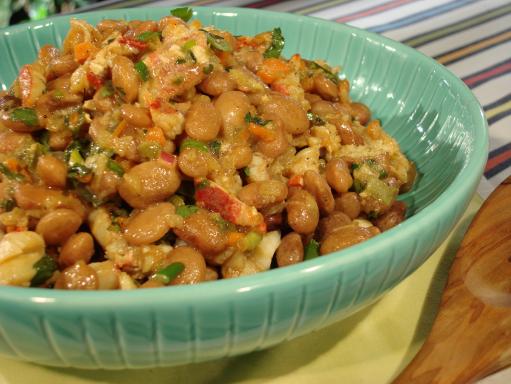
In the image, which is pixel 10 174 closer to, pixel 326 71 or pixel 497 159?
pixel 326 71

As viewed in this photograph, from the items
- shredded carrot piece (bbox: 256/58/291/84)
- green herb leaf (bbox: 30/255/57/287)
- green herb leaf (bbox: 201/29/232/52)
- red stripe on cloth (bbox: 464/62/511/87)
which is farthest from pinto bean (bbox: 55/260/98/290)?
red stripe on cloth (bbox: 464/62/511/87)

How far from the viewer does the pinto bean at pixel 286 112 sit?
1827 millimetres

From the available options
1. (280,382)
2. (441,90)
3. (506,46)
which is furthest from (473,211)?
(506,46)

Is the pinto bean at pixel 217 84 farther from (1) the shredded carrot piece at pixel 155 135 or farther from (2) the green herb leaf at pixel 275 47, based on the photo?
(2) the green herb leaf at pixel 275 47

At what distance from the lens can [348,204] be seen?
183cm

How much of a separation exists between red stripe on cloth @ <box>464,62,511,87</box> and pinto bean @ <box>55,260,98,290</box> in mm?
2589

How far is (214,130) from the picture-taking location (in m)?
1.66

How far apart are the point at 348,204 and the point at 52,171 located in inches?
36.9

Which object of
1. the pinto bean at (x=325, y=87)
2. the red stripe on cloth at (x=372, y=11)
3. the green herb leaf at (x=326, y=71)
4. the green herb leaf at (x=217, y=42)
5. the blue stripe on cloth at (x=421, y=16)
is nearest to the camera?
the green herb leaf at (x=217, y=42)

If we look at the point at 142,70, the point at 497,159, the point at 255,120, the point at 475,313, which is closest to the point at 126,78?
the point at 142,70

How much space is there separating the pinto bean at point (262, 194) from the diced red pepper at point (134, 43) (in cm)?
63

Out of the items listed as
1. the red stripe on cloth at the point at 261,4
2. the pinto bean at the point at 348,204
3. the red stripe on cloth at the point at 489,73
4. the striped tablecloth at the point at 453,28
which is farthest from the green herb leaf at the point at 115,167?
the red stripe on cloth at the point at 261,4

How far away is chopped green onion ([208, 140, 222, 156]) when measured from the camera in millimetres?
1713

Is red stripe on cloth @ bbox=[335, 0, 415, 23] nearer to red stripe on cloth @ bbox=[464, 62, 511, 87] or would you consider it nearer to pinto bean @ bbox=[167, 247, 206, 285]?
red stripe on cloth @ bbox=[464, 62, 511, 87]
